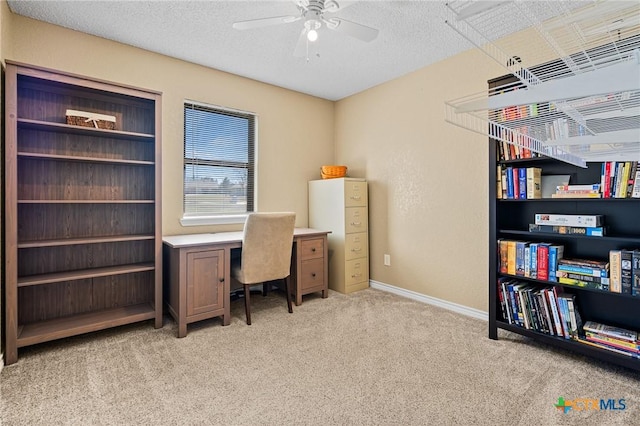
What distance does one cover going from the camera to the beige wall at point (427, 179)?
2.84m

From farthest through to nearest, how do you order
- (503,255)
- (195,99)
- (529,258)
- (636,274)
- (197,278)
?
(195,99), (197,278), (503,255), (529,258), (636,274)

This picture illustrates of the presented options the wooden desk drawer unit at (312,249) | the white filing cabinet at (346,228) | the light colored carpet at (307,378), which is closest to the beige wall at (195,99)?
the white filing cabinet at (346,228)

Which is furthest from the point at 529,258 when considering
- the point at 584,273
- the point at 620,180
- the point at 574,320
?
the point at 620,180

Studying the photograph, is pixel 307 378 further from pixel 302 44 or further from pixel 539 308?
pixel 302 44

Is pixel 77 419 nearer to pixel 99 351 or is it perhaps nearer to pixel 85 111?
pixel 99 351

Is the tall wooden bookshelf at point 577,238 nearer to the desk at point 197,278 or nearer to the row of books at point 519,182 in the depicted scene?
the row of books at point 519,182

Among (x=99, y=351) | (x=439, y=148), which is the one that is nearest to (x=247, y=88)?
(x=439, y=148)

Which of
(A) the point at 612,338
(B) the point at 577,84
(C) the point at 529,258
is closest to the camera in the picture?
(B) the point at 577,84

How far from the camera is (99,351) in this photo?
220 cm

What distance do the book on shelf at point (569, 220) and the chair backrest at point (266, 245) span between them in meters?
1.90

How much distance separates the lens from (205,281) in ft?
8.48

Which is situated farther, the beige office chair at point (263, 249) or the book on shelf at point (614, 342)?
the beige office chair at point (263, 249)

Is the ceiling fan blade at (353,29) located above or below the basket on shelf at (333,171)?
above

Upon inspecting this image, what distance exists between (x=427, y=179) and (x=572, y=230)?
1.37 meters
